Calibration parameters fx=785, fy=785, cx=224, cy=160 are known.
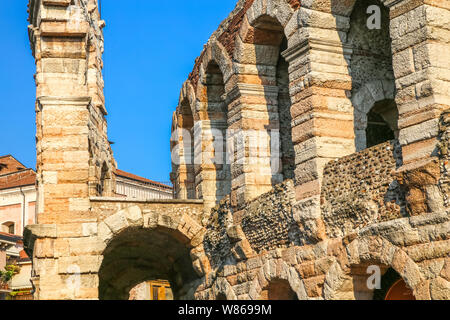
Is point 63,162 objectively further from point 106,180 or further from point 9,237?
point 9,237

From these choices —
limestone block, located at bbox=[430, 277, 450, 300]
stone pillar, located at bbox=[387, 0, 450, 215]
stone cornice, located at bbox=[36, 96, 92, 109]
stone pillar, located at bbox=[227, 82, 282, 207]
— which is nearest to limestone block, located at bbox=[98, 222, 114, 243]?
stone cornice, located at bbox=[36, 96, 92, 109]

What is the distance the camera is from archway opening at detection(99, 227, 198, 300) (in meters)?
15.0

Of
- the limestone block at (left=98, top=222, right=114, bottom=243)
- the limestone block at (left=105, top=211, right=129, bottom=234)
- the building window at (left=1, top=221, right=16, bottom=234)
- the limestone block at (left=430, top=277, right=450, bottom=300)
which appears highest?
the building window at (left=1, top=221, right=16, bottom=234)

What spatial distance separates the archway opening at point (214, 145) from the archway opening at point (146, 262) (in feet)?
3.72

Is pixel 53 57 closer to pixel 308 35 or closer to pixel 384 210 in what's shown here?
pixel 308 35

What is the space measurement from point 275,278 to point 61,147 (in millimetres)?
4690

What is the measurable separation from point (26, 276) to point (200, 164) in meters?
17.4

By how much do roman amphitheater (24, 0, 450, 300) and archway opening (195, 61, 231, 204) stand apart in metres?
0.03

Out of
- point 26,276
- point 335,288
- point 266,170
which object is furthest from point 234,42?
point 26,276

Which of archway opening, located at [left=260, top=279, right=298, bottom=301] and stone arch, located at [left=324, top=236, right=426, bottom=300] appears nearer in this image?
stone arch, located at [left=324, top=236, right=426, bottom=300]

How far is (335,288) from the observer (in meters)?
9.78

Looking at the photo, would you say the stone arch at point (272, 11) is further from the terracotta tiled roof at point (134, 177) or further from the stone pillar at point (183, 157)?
the terracotta tiled roof at point (134, 177)

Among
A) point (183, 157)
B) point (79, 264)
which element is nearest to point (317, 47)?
point (79, 264)

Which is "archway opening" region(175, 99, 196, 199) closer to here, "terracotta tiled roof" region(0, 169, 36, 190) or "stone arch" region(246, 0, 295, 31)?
"stone arch" region(246, 0, 295, 31)
